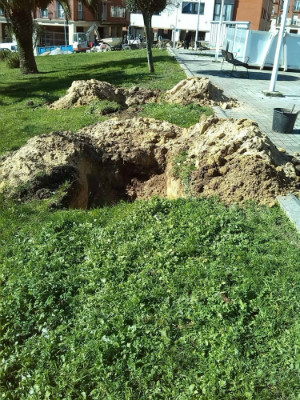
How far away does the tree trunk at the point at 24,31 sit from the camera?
17.9m

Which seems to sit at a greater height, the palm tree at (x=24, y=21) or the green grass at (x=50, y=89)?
the palm tree at (x=24, y=21)

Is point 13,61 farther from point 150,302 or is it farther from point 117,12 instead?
point 117,12

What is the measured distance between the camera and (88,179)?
743cm

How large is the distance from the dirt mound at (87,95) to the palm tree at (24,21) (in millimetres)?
6641

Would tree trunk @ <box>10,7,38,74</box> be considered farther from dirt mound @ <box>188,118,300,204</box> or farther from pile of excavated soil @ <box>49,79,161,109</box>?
dirt mound @ <box>188,118,300,204</box>

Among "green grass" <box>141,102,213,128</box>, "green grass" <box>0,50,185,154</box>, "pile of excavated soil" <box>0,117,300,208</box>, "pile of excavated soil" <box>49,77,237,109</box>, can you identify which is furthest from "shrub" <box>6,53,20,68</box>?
"pile of excavated soil" <box>0,117,300,208</box>

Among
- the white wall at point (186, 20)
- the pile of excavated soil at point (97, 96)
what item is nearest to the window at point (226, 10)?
the white wall at point (186, 20)

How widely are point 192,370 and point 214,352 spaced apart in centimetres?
25

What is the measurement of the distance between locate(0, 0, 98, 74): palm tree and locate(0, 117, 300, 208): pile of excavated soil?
10753 mm

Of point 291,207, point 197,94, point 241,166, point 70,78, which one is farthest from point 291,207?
point 70,78

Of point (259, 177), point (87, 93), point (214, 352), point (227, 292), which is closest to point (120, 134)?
point (259, 177)

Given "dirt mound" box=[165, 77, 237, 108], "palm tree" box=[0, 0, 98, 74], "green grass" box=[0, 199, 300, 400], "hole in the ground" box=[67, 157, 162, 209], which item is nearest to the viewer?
"green grass" box=[0, 199, 300, 400]

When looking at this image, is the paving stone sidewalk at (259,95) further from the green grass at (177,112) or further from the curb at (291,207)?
the curb at (291,207)

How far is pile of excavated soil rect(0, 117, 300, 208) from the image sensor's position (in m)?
6.21
